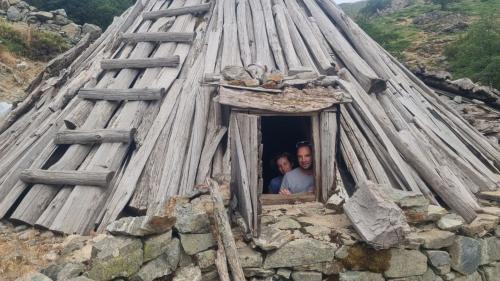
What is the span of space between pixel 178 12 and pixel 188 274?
21.7 feet

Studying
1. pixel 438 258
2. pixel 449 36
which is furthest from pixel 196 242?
pixel 449 36

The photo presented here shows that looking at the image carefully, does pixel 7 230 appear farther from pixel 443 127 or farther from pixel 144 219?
pixel 443 127

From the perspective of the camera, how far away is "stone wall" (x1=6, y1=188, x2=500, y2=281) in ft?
13.6

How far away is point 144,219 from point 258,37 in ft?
16.5

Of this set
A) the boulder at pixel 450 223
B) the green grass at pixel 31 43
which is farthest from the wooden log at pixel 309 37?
the green grass at pixel 31 43

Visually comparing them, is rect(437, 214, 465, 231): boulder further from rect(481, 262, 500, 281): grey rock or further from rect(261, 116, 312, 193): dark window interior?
rect(261, 116, 312, 193): dark window interior

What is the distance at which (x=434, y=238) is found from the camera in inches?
200

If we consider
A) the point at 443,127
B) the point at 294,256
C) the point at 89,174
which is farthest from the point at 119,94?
the point at 443,127

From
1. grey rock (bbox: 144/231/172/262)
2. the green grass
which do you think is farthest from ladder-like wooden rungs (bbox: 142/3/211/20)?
the green grass

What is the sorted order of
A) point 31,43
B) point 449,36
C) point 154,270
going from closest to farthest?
1. point 154,270
2. point 31,43
3. point 449,36

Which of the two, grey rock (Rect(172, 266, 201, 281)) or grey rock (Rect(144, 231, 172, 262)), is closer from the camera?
grey rock (Rect(144, 231, 172, 262))

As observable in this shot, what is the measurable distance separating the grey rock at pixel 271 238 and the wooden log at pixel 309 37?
326cm

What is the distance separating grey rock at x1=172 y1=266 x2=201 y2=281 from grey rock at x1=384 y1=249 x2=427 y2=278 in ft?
7.11

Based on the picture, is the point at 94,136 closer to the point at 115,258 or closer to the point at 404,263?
the point at 115,258
